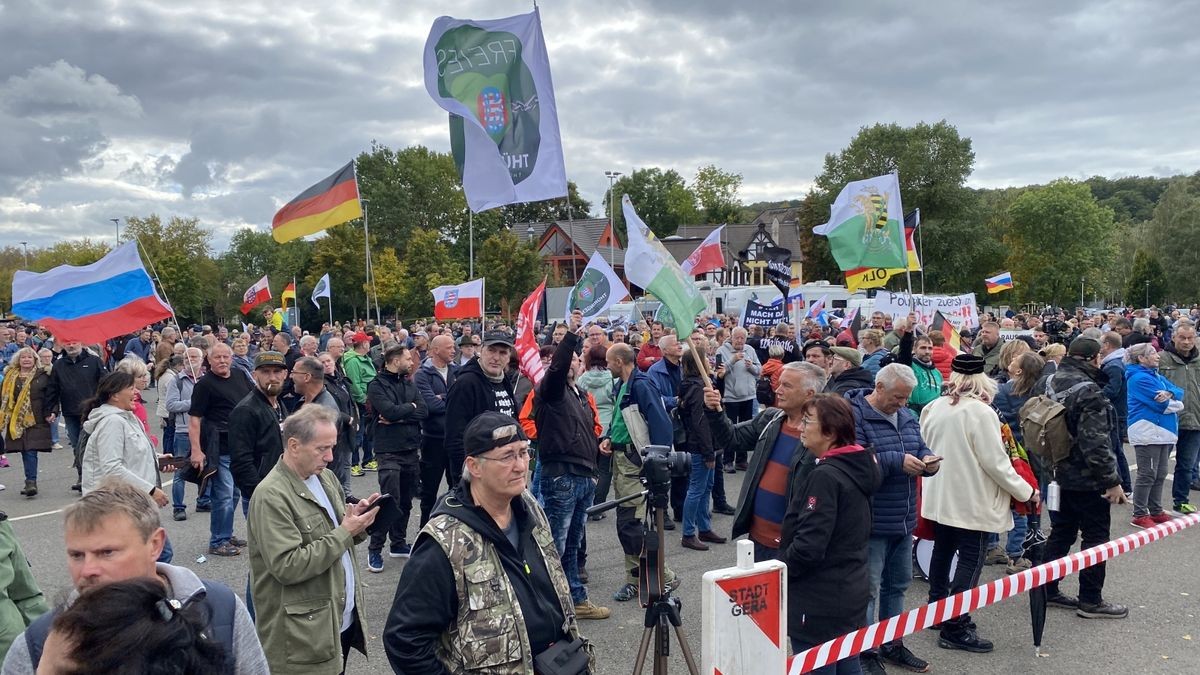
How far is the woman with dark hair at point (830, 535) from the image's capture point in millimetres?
3740

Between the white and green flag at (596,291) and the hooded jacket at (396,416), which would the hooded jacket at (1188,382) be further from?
the white and green flag at (596,291)

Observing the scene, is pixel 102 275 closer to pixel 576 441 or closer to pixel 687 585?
pixel 576 441

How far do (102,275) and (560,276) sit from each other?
183 ft

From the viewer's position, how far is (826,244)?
5575cm

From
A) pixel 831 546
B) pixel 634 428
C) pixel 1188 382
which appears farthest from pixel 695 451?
pixel 1188 382

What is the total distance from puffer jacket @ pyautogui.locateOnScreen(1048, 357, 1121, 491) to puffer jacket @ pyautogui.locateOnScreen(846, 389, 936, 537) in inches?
65.6

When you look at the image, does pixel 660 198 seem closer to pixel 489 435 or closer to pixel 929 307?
pixel 929 307

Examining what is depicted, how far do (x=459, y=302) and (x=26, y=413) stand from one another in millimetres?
9164

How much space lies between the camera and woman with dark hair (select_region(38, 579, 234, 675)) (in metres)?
1.55

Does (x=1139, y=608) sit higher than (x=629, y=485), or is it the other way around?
(x=629, y=485)

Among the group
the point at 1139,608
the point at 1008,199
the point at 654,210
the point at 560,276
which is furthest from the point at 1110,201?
the point at 1139,608

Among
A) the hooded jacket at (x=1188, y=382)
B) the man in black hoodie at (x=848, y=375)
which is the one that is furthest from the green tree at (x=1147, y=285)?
the man in black hoodie at (x=848, y=375)

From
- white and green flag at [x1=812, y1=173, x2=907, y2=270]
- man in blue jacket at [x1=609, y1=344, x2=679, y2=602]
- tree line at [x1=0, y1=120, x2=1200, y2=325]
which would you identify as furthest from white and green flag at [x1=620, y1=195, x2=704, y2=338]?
tree line at [x1=0, y1=120, x2=1200, y2=325]

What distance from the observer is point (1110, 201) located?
11681 centimetres
